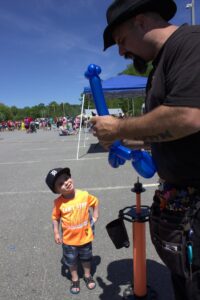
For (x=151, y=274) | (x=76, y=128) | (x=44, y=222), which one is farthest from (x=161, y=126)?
(x=76, y=128)

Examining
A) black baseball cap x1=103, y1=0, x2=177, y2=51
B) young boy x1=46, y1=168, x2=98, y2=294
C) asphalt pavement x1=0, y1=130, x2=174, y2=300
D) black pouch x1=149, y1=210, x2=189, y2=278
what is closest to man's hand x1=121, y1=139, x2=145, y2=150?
black pouch x1=149, y1=210, x2=189, y2=278

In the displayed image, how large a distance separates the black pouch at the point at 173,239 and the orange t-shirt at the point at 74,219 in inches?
58.5

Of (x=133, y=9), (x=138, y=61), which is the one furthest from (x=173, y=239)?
(x=133, y=9)

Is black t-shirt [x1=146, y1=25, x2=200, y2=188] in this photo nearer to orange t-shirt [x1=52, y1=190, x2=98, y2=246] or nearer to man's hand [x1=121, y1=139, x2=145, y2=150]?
man's hand [x1=121, y1=139, x2=145, y2=150]

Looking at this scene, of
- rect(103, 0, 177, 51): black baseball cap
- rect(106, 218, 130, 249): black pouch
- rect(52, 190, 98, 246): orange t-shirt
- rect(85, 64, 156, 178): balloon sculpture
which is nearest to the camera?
rect(103, 0, 177, 51): black baseball cap

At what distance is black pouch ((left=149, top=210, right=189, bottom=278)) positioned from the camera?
1.70 m

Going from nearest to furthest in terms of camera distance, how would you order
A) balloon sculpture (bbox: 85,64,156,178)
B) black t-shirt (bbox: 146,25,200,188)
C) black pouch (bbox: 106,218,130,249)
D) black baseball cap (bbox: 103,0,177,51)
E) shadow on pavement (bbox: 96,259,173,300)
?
black t-shirt (bbox: 146,25,200,188)
black baseball cap (bbox: 103,0,177,51)
balloon sculpture (bbox: 85,64,156,178)
black pouch (bbox: 106,218,130,249)
shadow on pavement (bbox: 96,259,173,300)

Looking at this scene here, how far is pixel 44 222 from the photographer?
4.97 meters

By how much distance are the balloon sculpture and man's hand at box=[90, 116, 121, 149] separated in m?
0.33

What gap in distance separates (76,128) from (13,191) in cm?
2444

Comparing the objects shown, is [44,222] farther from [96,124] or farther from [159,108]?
[159,108]

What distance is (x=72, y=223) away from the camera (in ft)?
10.6

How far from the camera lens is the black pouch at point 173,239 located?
1.70 metres

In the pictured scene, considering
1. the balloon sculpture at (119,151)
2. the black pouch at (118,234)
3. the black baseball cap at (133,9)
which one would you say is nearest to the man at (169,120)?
the black baseball cap at (133,9)
